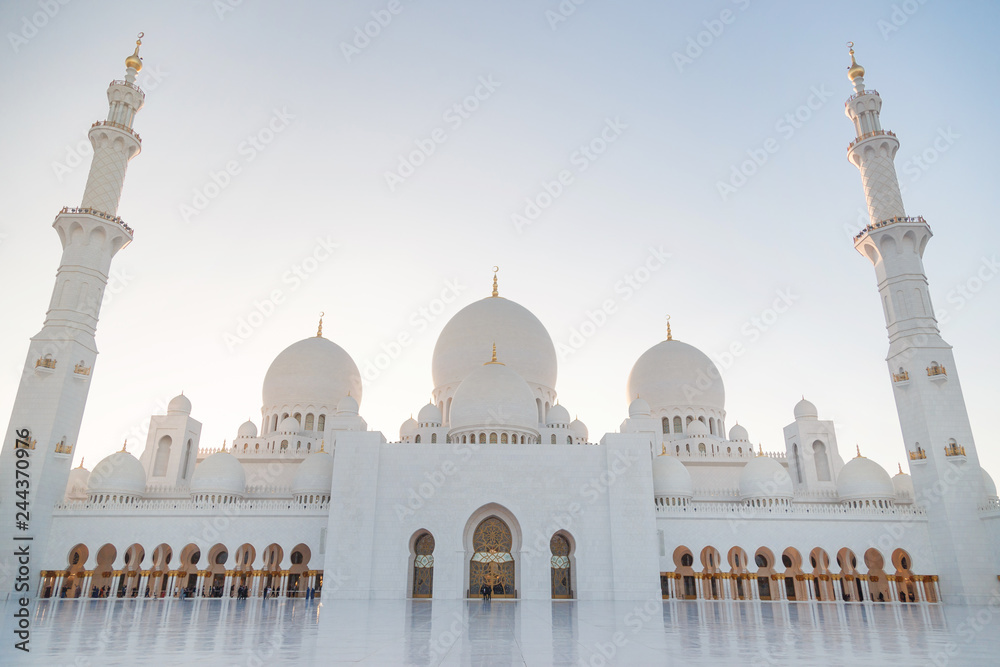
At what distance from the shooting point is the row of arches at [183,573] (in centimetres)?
1828

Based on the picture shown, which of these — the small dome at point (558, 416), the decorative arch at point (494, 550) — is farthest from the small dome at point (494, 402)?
the decorative arch at point (494, 550)

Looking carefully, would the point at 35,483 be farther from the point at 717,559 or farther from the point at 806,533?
the point at 806,533

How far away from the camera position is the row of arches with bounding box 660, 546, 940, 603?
731 inches

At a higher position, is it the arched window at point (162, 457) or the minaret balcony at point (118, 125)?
the minaret balcony at point (118, 125)

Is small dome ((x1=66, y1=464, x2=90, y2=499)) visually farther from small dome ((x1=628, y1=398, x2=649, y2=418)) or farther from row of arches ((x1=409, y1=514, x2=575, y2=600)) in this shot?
small dome ((x1=628, y1=398, x2=649, y2=418))

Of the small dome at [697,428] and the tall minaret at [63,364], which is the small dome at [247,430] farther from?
A: the small dome at [697,428]

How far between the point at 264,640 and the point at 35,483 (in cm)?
1627

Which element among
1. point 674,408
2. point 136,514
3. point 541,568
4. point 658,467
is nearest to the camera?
point 541,568

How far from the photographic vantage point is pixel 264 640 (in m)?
6.48

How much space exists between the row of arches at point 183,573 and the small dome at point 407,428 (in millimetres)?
6033

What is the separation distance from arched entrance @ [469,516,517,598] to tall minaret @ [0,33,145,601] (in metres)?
12.5

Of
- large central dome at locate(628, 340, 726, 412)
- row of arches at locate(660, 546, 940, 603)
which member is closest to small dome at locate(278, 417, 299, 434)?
large central dome at locate(628, 340, 726, 412)

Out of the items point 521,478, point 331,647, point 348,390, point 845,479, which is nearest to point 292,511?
point 521,478

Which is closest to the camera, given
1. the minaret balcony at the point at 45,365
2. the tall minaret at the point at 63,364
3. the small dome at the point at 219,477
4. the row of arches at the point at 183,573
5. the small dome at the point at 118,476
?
the tall minaret at the point at 63,364
